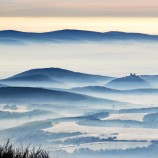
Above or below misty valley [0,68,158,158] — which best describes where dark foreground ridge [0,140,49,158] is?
below

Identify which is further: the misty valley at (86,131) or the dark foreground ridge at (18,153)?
the misty valley at (86,131)

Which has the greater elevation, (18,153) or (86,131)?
(86,131)

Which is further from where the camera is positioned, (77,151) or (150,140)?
(150,140)

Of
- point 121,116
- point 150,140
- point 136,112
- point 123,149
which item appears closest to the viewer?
point 123,149

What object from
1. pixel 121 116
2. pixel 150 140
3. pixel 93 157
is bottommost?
pixel 93 157

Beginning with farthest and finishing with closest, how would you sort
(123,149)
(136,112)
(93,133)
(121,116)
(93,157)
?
1. (136,112)
2. (121,116)
3. (93,133)
4. (123,149)
5. (93,157)

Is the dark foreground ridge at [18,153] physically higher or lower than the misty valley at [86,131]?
lower

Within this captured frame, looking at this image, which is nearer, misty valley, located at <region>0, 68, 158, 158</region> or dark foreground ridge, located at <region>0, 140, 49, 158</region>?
dark foreground ridge, located at <region>0, 140, 49, 158</region>

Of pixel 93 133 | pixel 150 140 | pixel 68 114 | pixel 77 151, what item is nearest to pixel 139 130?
pixel 93 133

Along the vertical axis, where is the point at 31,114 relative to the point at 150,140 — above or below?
above

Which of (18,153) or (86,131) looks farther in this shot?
(86,131)

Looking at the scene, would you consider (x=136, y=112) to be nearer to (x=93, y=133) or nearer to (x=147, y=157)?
(x=93, y=133)
